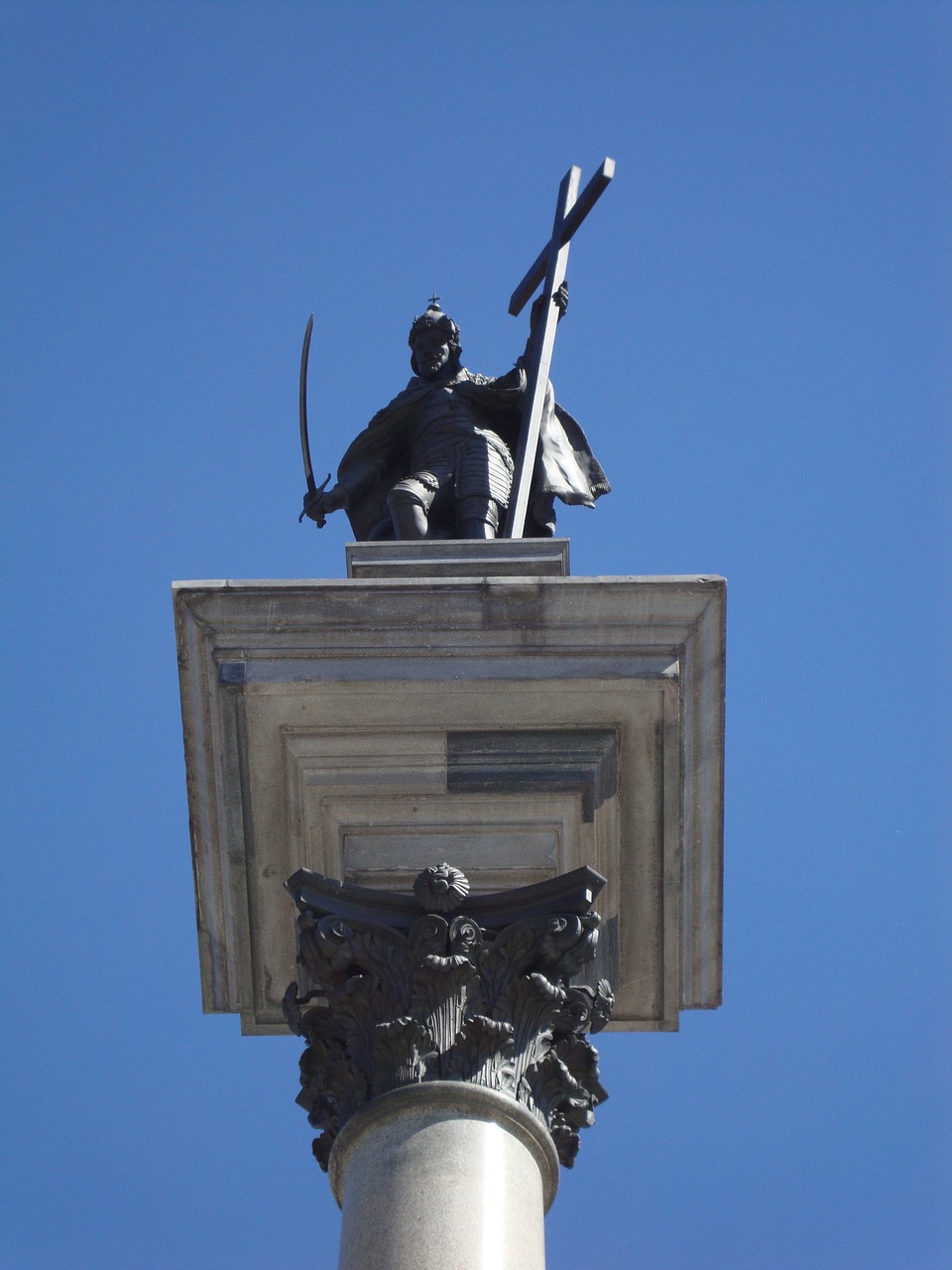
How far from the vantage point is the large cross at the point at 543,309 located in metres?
13.2

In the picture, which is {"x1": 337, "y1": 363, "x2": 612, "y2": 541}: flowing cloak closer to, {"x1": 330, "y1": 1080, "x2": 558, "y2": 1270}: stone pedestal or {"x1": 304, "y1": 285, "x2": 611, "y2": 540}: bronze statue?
{"x1": 304, "y1": 285, "x2": 611, "y2": 540}: bronze statue

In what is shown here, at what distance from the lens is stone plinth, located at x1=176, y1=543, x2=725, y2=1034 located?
10.8 meters

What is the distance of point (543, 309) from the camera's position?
14898 mm

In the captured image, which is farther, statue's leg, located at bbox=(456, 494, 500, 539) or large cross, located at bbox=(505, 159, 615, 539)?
large cross, located at bbox=(505, 159, 615, 539)

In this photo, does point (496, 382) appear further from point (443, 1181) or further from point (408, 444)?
point (443, 1181)

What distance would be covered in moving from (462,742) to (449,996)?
1.95 m

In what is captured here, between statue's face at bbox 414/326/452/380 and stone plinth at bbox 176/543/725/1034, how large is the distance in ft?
10.2

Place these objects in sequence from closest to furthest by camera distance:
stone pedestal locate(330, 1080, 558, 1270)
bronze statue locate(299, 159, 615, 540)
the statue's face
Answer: stone pedestal locate(330, 1080, 558, 1270) → bronze statue locate(299, 159, 615, 540) → the statue's face

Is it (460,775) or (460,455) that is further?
(460,455)

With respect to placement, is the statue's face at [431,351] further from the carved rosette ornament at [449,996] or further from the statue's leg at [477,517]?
the carved rosette ornament at [449,996]

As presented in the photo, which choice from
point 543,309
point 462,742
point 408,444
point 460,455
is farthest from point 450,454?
point 462,742

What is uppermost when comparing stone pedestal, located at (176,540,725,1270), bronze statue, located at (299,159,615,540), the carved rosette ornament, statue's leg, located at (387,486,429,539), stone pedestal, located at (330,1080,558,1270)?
bronze statue, located at (299,159,615,540)

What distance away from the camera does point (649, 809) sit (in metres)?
11.1

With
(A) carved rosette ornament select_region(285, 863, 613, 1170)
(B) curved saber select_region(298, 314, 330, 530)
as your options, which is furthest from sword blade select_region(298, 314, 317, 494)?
(A) carved rosette ornament select_region(285, 863, 613, 1170)
